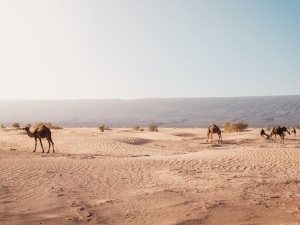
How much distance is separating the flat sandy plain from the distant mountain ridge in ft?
292

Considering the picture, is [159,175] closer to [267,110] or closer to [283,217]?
[283,217]

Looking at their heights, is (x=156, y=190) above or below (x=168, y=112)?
below

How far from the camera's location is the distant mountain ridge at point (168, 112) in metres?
116

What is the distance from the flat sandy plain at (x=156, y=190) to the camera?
7285 millimetres

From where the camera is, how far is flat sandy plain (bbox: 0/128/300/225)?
729 cm

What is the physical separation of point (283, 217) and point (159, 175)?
18.2 feet

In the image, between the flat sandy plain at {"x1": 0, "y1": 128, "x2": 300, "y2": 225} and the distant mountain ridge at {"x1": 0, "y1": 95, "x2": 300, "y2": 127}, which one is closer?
the flat sandy plain at {"x1": 0, "y1": 128, "x2": 300, "y2": 225}

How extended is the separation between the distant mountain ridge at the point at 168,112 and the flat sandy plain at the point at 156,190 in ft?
292

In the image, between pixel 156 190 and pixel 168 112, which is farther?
pixel 168 112

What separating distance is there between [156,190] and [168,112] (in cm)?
13933

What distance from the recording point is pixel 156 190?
9664 millimetres

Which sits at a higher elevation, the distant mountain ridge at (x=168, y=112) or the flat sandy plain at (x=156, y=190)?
the distant mountain ridge at (x=168, y=112)

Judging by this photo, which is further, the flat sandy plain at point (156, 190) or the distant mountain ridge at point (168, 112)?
the distant mountain ridge at point (168, 112)

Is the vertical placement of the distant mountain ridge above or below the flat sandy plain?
above
